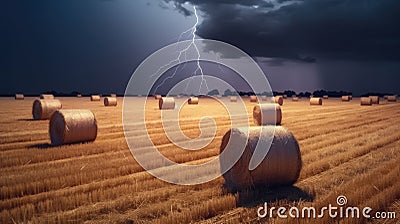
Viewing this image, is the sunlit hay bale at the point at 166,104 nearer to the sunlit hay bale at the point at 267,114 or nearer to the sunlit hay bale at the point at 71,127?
the sunlit hay bale at the point at 267,114

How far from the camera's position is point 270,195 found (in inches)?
251

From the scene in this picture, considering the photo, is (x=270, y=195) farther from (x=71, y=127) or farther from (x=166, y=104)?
(x=166, y=104)

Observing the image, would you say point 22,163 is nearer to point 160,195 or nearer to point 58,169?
point 58,169

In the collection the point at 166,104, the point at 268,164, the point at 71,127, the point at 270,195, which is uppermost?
the point at 166,104

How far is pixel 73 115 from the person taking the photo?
12773 millimetres

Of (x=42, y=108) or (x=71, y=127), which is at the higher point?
(x=42, y=108)

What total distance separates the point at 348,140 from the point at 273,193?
280 inches

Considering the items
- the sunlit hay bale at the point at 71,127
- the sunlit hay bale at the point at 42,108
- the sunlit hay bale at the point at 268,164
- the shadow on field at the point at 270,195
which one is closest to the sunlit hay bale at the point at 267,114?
the sunlit hay bale at the point at 71,127

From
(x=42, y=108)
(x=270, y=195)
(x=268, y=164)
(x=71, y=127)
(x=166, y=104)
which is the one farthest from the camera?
(x=166, y=104)

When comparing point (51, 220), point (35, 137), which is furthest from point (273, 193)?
point (35, 137)

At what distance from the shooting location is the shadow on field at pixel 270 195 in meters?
5.99

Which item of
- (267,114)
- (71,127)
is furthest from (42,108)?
(267,114)

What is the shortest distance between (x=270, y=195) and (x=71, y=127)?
823 cm

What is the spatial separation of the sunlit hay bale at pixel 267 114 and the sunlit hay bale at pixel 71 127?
374 inches
